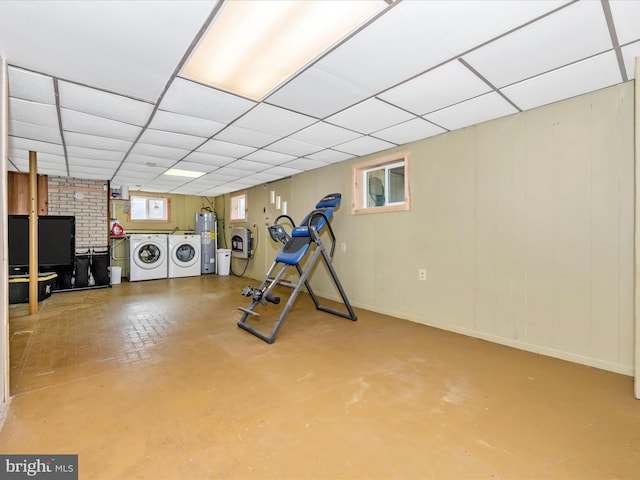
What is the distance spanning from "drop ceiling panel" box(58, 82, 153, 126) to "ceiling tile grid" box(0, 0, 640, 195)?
2 cm

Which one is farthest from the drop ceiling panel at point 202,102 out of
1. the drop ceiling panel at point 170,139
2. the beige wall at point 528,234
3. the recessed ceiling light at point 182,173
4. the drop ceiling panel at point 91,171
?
the drop ceiling panel at point 91,171

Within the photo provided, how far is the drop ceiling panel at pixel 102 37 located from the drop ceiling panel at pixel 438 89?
147 centimetres

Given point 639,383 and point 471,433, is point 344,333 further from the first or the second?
point 639,383

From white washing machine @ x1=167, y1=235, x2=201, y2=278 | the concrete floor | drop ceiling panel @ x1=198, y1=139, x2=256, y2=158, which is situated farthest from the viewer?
white washing machine @ x1=167, y1=235, x2=201, y2=278

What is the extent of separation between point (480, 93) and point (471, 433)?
94.6 inches

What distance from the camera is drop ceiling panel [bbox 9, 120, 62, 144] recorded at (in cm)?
297

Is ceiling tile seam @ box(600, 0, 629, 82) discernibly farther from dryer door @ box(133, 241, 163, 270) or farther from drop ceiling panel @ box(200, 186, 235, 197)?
dryer door @ box(133, 241, 163, 270)

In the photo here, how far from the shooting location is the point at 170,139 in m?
3.46

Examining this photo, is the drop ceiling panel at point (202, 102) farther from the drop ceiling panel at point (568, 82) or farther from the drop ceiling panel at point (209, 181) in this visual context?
the drop ceiling panel at point (209, 181)

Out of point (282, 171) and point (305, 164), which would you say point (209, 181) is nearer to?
point (282, 171)

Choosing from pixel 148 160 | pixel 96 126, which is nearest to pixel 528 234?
pixel 96 126

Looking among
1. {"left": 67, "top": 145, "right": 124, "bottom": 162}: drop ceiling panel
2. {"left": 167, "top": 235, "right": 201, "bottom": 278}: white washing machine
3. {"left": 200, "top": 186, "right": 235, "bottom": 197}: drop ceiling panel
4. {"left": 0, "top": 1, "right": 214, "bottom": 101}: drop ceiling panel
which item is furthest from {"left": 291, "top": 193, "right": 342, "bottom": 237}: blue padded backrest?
{"left": 167, "top": 235, "right": 201, "bottom": 278}: white washing machine

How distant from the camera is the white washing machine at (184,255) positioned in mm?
7152

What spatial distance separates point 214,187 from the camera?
6.86 m
